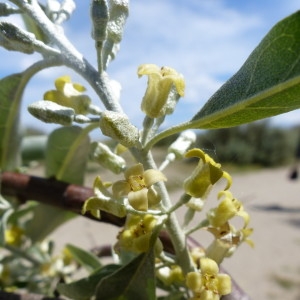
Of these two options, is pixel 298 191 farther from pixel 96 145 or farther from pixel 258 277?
pixel 96 145

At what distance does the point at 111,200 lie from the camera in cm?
58

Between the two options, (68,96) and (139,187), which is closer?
(139,187)

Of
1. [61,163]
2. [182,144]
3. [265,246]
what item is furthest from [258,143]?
[182,144]

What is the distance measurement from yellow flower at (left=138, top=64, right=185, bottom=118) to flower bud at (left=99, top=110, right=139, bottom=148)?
0.07 m

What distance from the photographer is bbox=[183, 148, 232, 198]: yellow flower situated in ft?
1.83

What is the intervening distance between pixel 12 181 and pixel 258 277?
4.15 meters

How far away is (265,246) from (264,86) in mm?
5443

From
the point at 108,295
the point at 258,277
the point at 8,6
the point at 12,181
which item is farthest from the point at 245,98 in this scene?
the point at 258,277

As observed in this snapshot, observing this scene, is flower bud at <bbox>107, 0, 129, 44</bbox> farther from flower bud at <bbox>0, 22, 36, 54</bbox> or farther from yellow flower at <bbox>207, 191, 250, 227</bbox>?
yellow flower at <bbox>207, 191, 250, 227</bbox>

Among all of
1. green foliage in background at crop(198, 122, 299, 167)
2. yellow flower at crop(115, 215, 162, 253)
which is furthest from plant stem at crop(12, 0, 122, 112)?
green foliage in background at crop(198, 122, 299, 167)

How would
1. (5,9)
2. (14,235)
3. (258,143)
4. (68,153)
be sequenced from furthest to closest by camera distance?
(258,143) < (14,235) < (68,153) < (5,9)

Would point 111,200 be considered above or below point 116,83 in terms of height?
below

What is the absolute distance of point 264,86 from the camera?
55cm

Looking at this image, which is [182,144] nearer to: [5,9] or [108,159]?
[108,159]
